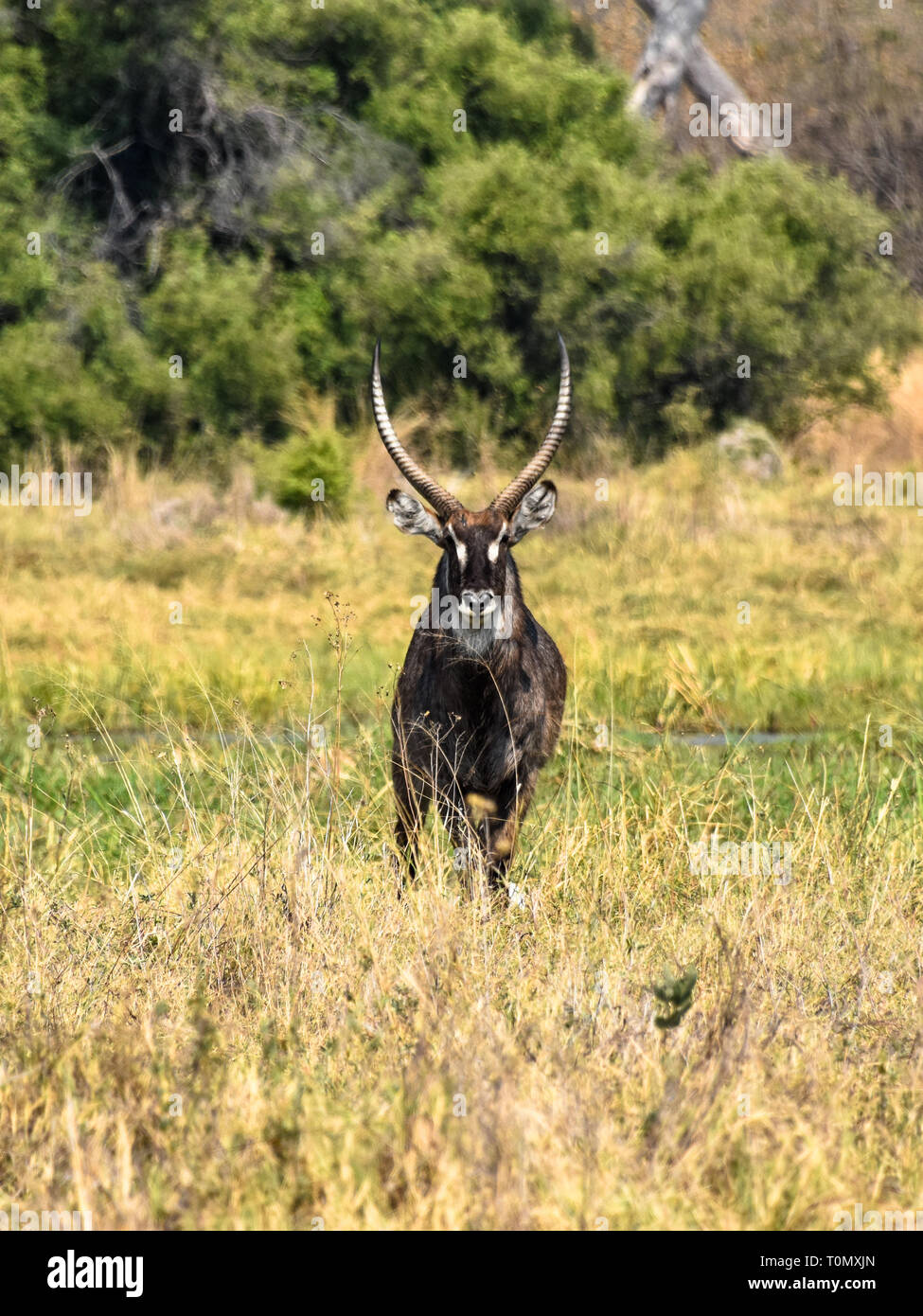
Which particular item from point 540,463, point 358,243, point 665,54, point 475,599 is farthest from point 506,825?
point 665,54

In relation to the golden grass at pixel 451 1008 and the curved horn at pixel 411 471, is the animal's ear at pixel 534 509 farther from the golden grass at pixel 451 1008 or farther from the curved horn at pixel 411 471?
the golden grass at pixel 451 1008

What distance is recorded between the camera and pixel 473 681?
5.86 m

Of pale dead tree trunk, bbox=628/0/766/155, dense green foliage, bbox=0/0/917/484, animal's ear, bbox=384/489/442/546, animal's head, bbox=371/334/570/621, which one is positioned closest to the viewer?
animal's head, bbox=371/334/570/621

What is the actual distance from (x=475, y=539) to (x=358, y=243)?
1312cm

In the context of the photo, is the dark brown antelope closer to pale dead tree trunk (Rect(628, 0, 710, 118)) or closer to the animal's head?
the animal's head

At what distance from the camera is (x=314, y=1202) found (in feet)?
10.8

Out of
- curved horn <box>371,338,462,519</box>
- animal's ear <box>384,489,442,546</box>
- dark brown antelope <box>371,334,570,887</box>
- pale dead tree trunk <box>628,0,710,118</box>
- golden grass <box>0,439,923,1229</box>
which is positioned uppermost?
pale dead tree trunk <box>628,0,710,118</box>

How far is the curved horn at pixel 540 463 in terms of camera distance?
19.4ft

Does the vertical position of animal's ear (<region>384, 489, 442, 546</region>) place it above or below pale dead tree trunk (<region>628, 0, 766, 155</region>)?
below

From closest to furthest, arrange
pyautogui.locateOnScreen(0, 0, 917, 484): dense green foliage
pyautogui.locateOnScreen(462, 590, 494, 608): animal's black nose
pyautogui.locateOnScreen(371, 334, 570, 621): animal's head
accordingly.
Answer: pyautogui.locateOnScreen(462, 590, 494, 608): animal's black nose
pyautogui.locateOnScreen(371, 334, 570, 621): animal's head
pyautogui.locateOnScreen(0, 0, 917, 484): dense green foliage

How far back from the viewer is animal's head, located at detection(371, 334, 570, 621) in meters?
5.58

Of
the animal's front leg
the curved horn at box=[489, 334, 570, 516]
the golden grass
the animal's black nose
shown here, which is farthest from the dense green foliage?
the animal's black nose

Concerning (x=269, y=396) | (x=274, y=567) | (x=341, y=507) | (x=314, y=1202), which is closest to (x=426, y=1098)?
(x=314, y=1202)

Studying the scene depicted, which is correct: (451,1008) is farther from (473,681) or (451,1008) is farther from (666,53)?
(666,53)
